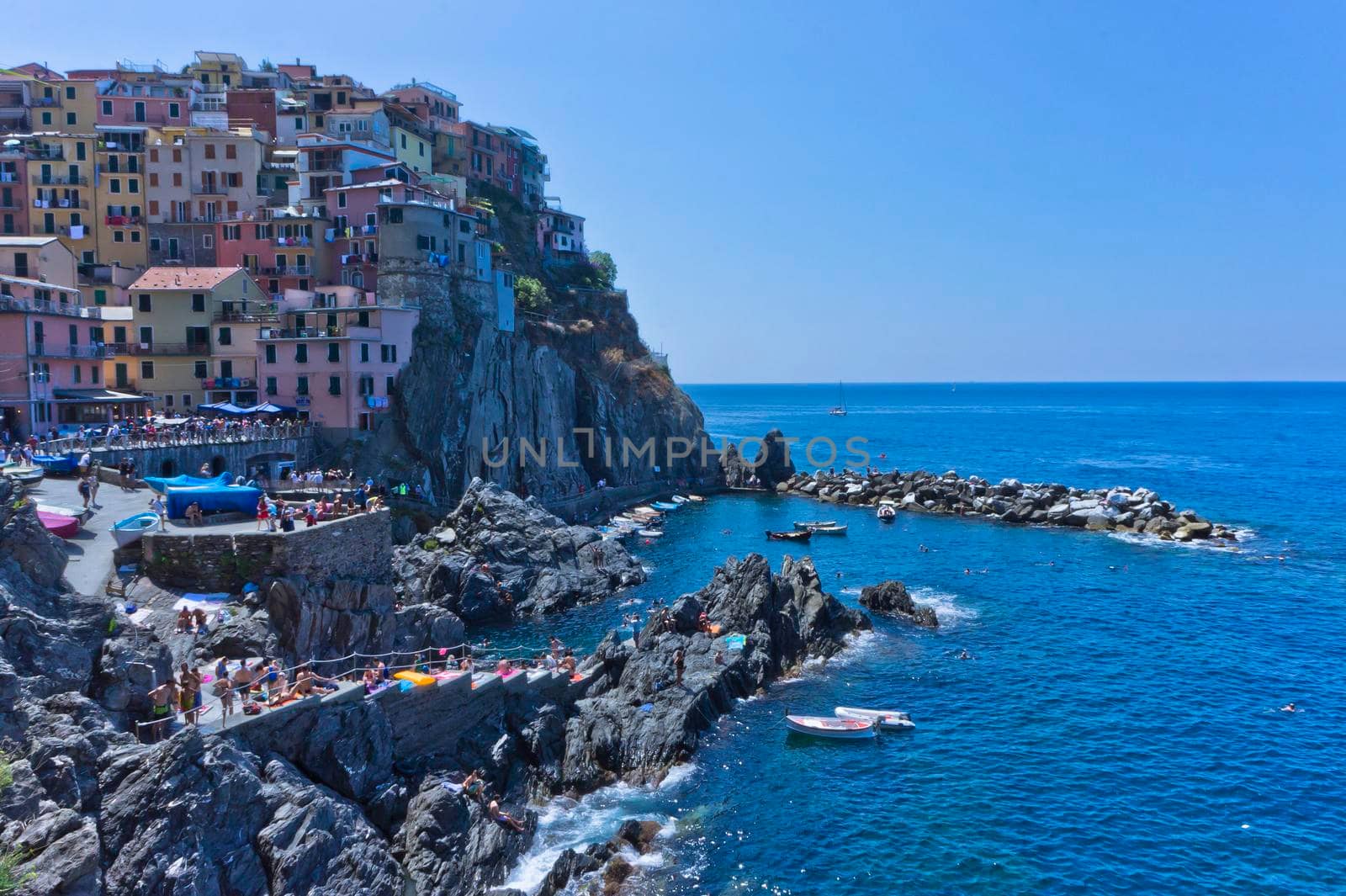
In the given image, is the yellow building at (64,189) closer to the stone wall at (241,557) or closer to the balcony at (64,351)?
the balcony at (64,351)

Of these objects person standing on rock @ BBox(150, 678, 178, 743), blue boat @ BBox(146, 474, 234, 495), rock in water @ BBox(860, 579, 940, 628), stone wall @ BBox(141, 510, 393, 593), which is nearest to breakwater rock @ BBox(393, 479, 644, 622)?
blue boat @ BBox(146, 474, 234, 495)

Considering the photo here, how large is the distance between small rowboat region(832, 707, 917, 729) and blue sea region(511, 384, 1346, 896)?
0.54 metres

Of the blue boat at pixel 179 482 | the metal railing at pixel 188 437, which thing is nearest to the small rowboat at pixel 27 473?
the blue boat at pixel 179 482

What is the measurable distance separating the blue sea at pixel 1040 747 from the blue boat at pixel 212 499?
1759cm

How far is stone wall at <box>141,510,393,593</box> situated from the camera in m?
34.6

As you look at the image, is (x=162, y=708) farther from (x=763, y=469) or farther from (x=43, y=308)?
(x=763, y=469)

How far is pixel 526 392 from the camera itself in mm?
81188

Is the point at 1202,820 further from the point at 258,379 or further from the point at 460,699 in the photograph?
the point at 258,379

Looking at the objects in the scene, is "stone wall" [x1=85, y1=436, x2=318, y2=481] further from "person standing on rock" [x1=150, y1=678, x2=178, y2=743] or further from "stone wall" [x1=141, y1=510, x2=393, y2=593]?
"person standing on rock" [x1=150, y1=678, x2=178, y2=743]

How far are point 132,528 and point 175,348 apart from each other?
36341 mm

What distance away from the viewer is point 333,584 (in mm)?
37875

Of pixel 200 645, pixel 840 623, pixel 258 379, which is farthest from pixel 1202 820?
pixel 258 379

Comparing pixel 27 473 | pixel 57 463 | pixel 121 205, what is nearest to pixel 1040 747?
pixel 27 473

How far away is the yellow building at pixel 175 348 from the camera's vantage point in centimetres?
6594
